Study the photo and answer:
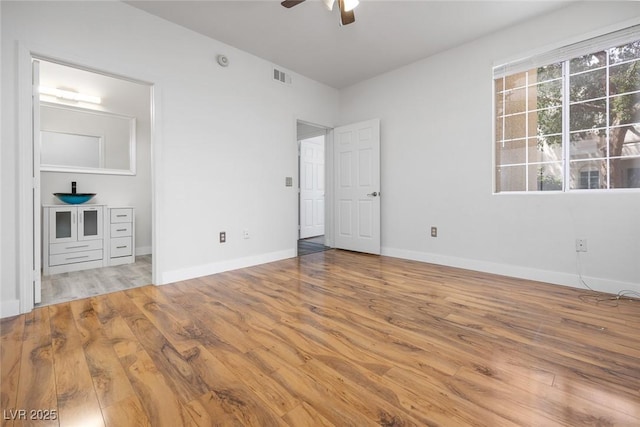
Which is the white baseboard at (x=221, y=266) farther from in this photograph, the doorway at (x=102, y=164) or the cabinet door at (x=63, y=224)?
the cabinet door at (x=63, y=224)

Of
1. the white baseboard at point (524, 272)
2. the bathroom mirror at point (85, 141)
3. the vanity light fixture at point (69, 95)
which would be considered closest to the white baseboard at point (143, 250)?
the bathroom mirror at point (85, 141)

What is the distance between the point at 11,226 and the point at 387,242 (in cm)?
389

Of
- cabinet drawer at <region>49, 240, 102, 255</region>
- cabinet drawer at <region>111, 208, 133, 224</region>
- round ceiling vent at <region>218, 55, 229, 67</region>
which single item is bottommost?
cabinet drawer at <region>49, 240, 102, 255</region>

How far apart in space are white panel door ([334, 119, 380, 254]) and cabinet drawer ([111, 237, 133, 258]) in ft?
9.93

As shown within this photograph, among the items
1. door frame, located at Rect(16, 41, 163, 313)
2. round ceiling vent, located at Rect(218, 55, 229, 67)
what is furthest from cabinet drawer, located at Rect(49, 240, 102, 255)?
round ceiling vent, located at Rect(218, 55, 229, 67)

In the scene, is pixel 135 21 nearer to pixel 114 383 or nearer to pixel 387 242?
pixel 114 383

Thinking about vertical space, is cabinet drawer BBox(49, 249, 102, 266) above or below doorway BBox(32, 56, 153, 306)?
below

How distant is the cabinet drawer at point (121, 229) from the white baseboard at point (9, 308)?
179cm

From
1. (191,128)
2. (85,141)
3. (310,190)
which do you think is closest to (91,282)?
(191,128)

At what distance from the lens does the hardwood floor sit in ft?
3.76

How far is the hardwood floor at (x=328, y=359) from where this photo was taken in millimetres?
1145

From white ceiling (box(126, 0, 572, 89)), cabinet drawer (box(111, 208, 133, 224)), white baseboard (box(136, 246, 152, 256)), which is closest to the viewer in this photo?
white ceiling (box(126, 0, 572, 89))

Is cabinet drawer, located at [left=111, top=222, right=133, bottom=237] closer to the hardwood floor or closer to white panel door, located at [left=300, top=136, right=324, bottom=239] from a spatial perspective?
the hardwood floor

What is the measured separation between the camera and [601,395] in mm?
1230
